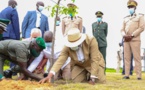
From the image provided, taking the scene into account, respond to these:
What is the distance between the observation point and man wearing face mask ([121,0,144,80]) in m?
9.00

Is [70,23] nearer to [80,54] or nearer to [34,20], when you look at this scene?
[34,20]

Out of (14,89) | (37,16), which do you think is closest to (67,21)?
(37,16)

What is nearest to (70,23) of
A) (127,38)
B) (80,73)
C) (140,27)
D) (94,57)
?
(127,38)

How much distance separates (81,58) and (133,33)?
2.16 meters

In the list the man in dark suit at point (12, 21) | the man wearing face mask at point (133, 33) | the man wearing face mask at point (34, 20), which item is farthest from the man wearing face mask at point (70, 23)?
the man in dark suit at point (12, 21)

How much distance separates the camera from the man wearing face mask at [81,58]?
6.95m

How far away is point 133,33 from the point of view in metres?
8.98

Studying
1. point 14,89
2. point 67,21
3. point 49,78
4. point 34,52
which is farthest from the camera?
point 67,21

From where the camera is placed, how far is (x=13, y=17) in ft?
28.7

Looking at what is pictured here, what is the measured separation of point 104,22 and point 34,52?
13.8 ft

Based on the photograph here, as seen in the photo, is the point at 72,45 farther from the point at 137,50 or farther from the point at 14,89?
the point at 137,50

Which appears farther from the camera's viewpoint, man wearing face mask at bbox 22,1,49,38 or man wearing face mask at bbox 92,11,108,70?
man wearing face mask at bbox 92,11,108,70

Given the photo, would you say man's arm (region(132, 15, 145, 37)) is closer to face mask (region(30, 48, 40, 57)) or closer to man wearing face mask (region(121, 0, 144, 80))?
man wearing face mask (region(121, 0, 144, 80))

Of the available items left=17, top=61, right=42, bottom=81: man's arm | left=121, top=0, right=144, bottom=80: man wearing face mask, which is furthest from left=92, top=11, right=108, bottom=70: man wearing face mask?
left=17, top=61, right=42, bottom=81: man's arm
